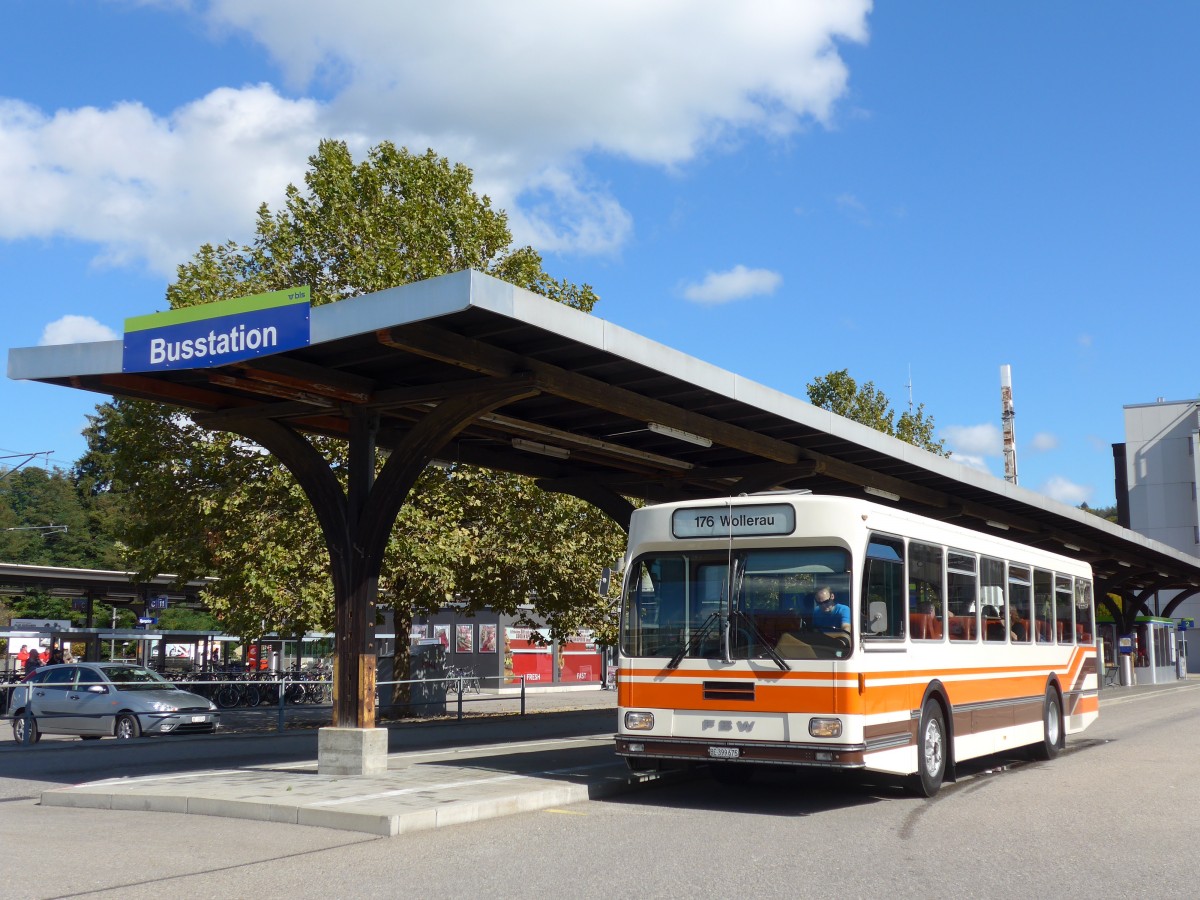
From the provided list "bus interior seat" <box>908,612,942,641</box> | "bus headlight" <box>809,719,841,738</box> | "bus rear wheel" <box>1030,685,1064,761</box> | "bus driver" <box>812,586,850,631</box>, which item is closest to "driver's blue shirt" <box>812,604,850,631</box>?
"bus driver" <box>812,586,850,631</box>

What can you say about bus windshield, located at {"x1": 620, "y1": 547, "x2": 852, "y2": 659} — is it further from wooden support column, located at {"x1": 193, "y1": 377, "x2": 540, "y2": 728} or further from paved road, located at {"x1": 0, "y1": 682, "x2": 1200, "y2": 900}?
wooden support column, located at {"x1": 193, "y1": 377, "x2": 540, "y2": 728}

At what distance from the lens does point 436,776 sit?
515 inches

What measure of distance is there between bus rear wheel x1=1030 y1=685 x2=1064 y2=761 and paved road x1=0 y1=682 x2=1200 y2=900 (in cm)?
363

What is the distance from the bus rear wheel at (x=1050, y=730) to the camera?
17.1 meters

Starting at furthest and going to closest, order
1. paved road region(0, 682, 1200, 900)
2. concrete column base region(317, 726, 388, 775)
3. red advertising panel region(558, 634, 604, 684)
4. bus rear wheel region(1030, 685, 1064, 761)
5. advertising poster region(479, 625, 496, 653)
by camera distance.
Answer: red advertising panel region(558, 634, 604, 684) < advertising poster region(479, 625, 496, 653) < bus rear wheel region(1030, 685, 1064, 761) < concrete column base region(317, 726, 388, 775) < paved road region(0, 682, 1200, 900)

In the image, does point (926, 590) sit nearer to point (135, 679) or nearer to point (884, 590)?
point (884, 590)

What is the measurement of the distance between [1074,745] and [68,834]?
1567 centimetres

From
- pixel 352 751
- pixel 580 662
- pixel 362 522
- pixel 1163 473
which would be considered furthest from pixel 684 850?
pixel 1163 473

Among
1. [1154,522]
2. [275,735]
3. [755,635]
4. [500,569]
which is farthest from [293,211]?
[1154,522]

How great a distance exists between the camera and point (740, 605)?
11695 millimetres

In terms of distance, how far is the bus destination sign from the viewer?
11.8 meters

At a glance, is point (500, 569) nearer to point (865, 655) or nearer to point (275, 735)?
point (275, 735)

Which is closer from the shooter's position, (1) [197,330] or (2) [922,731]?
(1) [197,330]

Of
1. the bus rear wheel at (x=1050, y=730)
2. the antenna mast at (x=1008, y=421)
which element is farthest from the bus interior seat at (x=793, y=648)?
the antenna mast at (x=1008, y=421)
